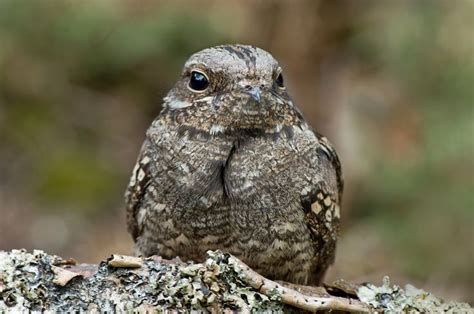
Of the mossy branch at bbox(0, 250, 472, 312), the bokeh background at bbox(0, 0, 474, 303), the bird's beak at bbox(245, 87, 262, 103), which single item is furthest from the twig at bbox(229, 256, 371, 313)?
the bokeh background at bbox(0, 0, 474, 303)

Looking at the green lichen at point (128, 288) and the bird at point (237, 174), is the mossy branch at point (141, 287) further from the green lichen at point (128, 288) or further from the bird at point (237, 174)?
the bird at point (237, 174)

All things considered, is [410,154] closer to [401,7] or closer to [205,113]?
[401,7]

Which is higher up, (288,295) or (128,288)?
(288,295)

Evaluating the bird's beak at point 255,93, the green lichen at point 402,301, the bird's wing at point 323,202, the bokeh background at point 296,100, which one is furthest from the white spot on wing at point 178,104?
the bokeh background at point 296,100

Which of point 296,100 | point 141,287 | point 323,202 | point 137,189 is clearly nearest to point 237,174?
point 323,202

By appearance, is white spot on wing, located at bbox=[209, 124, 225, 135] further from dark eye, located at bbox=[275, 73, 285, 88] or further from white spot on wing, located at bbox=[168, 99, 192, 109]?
dark eye, located at bbox=[275, 73, 285, 88]

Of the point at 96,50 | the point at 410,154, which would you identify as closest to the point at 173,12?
the point at 96,50

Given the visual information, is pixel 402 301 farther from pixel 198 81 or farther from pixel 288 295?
pixel 198 81
